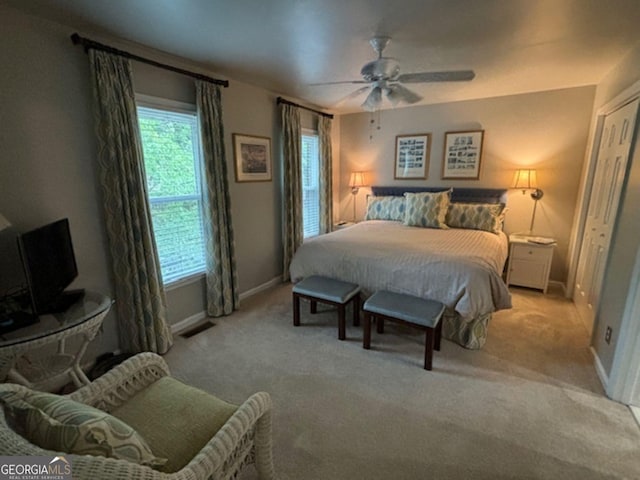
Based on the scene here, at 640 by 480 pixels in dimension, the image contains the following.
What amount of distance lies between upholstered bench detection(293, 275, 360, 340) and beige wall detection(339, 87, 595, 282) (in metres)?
2.71

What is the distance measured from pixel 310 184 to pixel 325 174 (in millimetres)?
295

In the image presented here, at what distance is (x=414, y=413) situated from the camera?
2.03 metres

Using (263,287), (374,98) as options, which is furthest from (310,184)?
(374,98)

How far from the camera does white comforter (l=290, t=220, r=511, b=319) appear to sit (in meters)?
2.58

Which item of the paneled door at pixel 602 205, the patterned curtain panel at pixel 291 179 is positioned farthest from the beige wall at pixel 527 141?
the patterned curtain panel at pixel 291 179

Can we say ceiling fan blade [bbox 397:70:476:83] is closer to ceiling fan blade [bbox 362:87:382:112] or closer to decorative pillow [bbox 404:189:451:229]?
ceiling fan blade [bbox 362:87:382:112]

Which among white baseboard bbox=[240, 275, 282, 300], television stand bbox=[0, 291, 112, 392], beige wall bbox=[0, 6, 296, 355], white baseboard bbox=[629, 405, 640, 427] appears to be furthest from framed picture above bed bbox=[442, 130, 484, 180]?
television stand bbox=[0, 291, 112, 392]

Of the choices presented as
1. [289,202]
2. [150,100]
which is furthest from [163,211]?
[289,202]

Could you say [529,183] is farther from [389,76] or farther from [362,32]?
[362,32]

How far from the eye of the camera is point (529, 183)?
400cm

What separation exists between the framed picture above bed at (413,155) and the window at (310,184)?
1347 millimetres

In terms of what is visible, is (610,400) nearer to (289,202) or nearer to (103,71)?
(289,202)

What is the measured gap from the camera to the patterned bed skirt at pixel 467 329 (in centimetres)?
271

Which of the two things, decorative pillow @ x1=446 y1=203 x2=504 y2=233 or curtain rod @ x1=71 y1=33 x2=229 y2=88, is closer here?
curtain rod @ x1=71 y1=33 x2=229 y2=88
